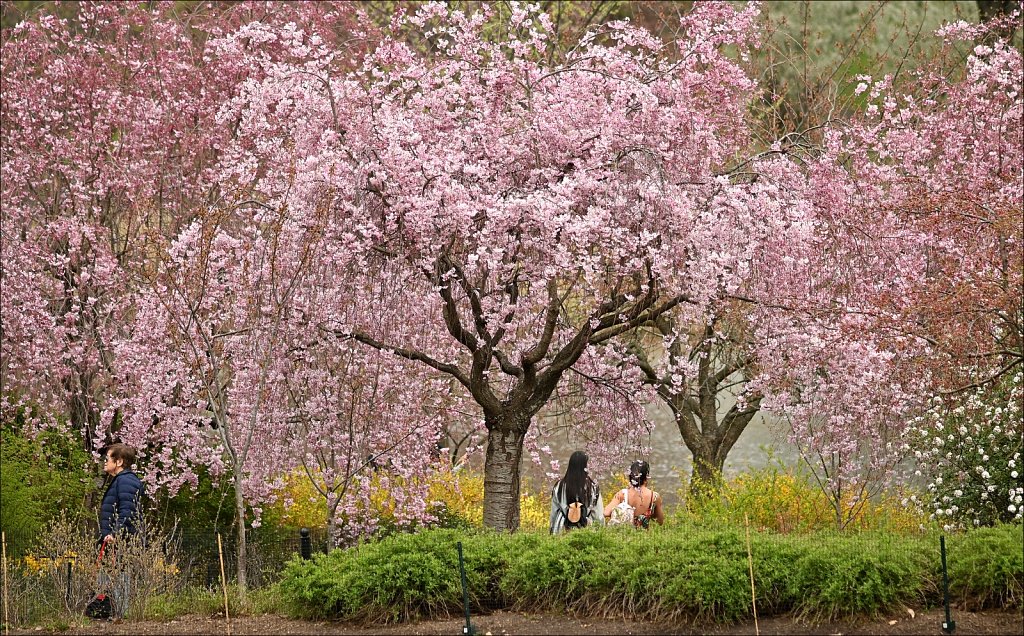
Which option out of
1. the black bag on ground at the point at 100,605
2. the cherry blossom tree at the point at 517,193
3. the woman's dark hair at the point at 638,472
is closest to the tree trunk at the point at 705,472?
the cherry blossom tree at the point at 517,193

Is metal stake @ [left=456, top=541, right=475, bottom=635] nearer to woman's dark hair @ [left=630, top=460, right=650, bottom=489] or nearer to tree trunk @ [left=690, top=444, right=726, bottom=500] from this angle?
woman's dark hair @ [left=630, top=460, right=650, bottom=489]

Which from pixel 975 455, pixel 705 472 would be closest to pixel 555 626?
pixel 975 455

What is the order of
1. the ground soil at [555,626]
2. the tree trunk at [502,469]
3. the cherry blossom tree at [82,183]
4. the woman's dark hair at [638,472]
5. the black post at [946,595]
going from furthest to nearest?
the cherry blossom tree at [82,183] → the tree trunk at [502,469] → the woman's dark hair at [638,472] → the ground soil at [555,626] → the black post at [946,595]

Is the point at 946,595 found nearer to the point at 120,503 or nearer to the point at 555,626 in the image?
the point at 555,626

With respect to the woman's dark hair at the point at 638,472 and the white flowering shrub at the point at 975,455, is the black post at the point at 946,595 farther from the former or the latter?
the white flowering shrub at the point at 975,455

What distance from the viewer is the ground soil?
657cm

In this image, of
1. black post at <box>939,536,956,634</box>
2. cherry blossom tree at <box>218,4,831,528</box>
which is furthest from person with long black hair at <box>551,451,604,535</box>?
black post at <box>939,536,956,634</box>

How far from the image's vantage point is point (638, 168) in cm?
931

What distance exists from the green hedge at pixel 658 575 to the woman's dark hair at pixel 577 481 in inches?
26.3

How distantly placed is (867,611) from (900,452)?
439 centimetres

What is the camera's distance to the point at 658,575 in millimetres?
7055

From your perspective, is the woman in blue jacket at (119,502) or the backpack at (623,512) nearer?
the woman in blue jacket at (119,502)

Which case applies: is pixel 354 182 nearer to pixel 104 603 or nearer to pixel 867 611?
pixel 104 603

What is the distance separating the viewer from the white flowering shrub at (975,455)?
30.9ft
